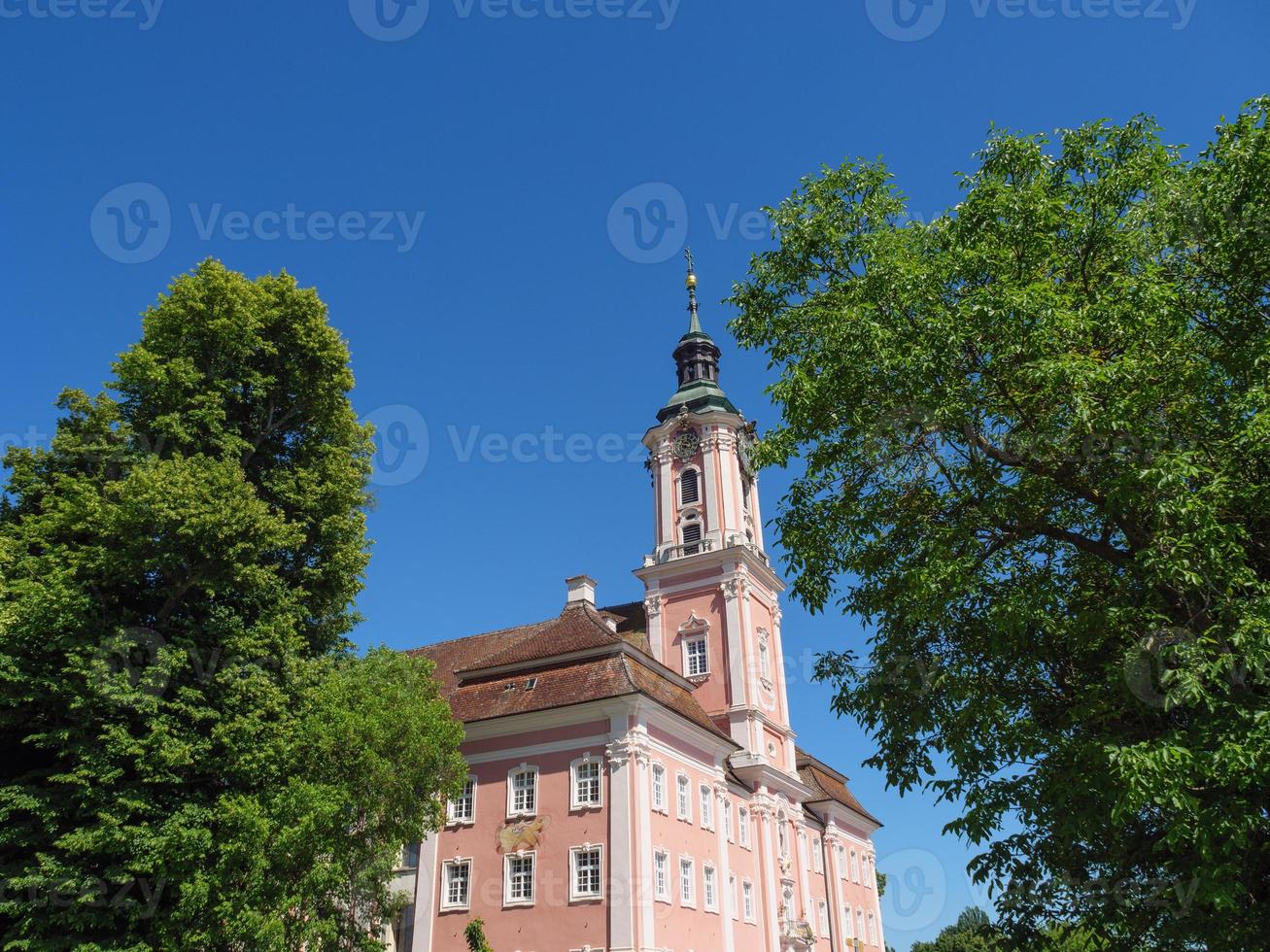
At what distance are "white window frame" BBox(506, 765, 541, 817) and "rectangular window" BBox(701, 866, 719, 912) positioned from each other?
6.15 metres

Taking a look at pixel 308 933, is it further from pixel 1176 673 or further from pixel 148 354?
pixel 1176 673

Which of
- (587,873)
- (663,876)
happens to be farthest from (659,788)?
(587,873)

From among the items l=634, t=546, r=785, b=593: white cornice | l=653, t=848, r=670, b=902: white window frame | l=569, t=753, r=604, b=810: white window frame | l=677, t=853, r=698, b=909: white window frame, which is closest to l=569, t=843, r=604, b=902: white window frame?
l=569, t=753, r=604, b=810: white window frame

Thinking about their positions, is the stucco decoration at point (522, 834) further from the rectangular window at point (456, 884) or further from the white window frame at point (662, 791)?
the white window frame at point (662, 791)

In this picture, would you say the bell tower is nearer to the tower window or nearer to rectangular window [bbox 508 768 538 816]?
the tower window

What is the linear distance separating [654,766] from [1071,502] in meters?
20.4

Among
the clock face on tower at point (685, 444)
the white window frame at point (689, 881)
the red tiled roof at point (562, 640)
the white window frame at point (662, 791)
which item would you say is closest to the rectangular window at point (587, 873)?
the white window frame at point (662, 791)

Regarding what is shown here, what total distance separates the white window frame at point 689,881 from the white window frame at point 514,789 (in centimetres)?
501

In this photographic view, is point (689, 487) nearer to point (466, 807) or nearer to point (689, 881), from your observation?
point (466, 807)

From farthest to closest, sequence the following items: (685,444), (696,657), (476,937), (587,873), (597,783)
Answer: (685,444)
(696,657)
(597,783)
(587,873)
(476,937)

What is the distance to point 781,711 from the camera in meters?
41.1

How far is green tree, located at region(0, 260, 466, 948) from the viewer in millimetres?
17797

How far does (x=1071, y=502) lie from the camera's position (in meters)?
12.4

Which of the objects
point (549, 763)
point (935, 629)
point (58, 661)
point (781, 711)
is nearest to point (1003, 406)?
point (935, 629)
